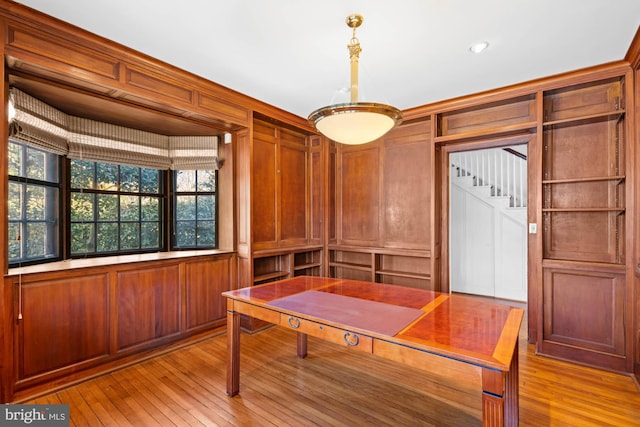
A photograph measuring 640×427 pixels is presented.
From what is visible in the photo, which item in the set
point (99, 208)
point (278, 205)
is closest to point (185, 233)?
point (99, 208)

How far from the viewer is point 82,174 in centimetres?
311

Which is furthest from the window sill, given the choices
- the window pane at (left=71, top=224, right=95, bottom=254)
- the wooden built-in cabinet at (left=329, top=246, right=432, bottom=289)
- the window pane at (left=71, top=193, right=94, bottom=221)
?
the wooden built-in cabinet at (left=329, top=246, right=432, bottom=289)

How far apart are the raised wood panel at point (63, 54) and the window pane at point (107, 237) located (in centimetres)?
159

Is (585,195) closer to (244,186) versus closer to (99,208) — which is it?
(244,186)

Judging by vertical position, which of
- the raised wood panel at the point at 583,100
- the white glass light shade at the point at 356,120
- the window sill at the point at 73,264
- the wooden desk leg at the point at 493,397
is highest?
the raised wood panel at the point at 583,100

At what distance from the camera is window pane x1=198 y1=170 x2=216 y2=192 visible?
12.7ft

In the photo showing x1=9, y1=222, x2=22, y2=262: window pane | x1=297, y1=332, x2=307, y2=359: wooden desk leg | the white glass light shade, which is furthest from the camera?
x1=297, y1=332, x2=307, y2=359: wooden desk leg

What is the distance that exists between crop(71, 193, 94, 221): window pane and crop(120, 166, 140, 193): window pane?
334 millimetres

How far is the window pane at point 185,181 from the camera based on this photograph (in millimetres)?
3834

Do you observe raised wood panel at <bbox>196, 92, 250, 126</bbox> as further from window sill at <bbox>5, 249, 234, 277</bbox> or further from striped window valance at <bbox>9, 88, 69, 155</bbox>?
window sill at <bbox>5, 249, 234, 277</bbox>

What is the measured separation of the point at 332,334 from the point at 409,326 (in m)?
0.43

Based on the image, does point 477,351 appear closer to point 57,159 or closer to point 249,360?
point 249,360

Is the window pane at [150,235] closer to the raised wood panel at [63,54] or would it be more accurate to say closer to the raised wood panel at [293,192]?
the raised wood panel at [293,192]

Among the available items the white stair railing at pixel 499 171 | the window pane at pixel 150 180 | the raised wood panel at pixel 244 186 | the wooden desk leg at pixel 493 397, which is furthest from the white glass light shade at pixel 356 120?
the white stair railing at pixel 499 171
